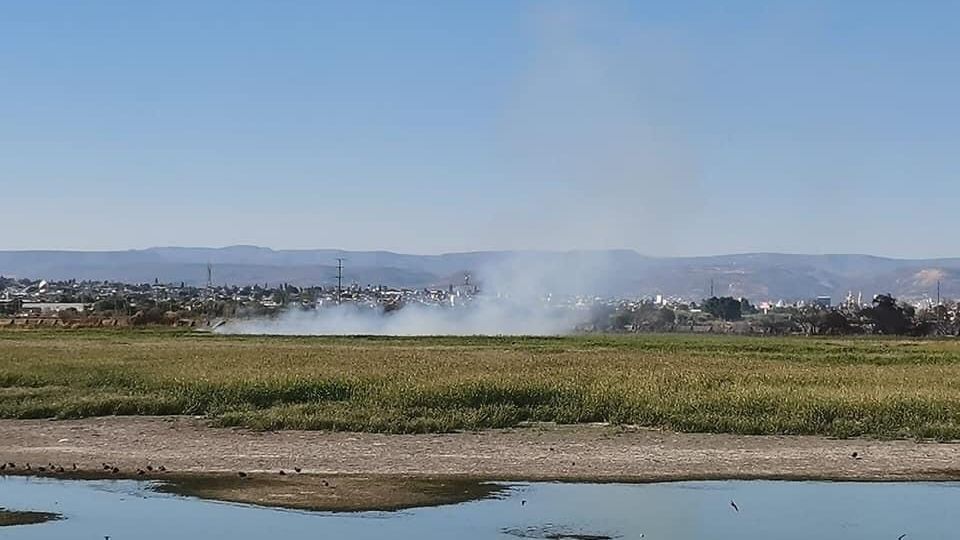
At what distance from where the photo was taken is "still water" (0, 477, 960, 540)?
718 inches

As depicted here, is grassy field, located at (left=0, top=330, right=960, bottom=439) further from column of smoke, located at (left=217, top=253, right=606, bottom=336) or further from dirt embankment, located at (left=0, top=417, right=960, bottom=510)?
column of smoke, located at (left=217, top=253, right=606, bottom=336)

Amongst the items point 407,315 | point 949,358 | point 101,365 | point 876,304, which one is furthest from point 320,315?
point 101,365

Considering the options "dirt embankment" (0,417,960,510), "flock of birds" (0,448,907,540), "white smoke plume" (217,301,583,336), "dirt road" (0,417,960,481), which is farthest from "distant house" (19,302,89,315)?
"flock of birds" (0,448,907,540)

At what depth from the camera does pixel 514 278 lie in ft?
479

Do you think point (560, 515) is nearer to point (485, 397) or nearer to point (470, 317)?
point (485, 397)

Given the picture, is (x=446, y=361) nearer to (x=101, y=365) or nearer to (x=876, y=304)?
(x=101, y=365)

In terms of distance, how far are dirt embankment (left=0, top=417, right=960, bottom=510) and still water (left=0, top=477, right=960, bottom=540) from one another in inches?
38.3

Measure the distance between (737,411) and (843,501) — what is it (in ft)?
30.0

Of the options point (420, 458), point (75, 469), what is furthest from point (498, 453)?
point (75, 469)

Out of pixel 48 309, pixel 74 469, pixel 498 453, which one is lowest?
pixel 48 309

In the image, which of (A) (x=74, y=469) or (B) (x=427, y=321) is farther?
(B) (x=427, y=321)

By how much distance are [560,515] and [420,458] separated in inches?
248

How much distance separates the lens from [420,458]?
25469 mm

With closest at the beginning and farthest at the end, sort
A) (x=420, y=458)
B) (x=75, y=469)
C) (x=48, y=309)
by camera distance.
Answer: (x=75, y=469), (x=420, y=458), (x=48, y=309)
